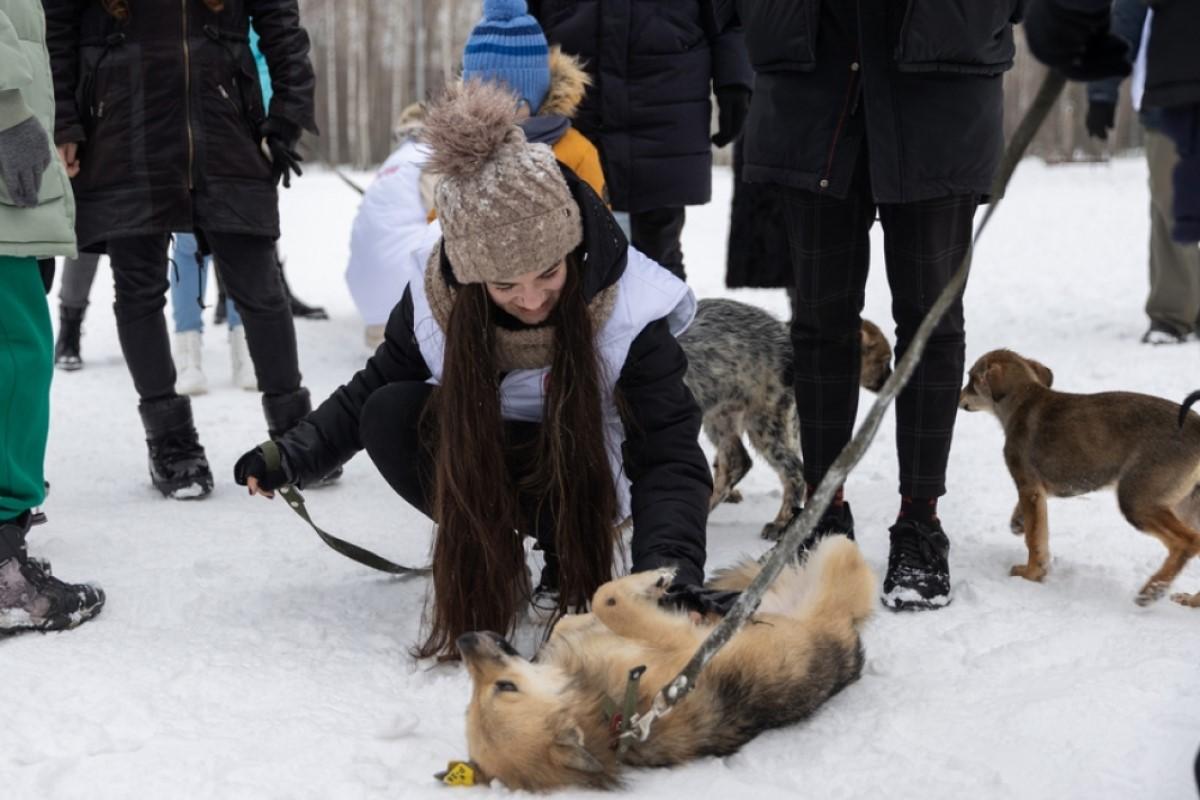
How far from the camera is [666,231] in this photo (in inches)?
194

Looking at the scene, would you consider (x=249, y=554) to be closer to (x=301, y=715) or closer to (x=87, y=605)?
(x=87, y=605)

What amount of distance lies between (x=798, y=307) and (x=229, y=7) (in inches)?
87.6

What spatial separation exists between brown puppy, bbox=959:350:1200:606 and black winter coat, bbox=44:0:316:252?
8.61 feet

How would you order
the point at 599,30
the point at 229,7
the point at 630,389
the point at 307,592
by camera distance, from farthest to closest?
1. the point at 599,30
2. the point at 229,7
3. the point at 307,592
4. the point at 630,389

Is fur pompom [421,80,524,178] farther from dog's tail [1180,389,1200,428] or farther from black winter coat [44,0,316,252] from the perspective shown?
dog's tail [1180,389,1200,428]

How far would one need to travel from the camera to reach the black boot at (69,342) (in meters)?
6.43

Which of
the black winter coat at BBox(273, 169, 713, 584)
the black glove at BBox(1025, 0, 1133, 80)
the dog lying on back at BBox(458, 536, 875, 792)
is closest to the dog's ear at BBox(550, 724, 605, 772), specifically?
the dog lying on back at BBox(458, 536, 875, 792)

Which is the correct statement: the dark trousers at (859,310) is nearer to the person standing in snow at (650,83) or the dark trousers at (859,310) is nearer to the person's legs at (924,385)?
the person's legs at (924,385)

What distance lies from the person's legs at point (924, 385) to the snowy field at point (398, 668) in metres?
0.12

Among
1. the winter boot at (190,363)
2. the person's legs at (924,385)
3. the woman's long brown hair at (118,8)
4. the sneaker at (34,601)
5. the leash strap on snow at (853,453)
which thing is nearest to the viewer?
the leash strap on snow at (853,453)

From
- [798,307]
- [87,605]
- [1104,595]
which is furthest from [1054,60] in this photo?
[87,605]

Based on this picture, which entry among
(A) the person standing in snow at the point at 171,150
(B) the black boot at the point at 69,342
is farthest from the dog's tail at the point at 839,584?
(B) the black boot at the point at 69,342

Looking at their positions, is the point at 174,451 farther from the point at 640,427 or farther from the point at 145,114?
the point at 640,427

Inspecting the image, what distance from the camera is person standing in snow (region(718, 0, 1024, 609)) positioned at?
9.96ft
